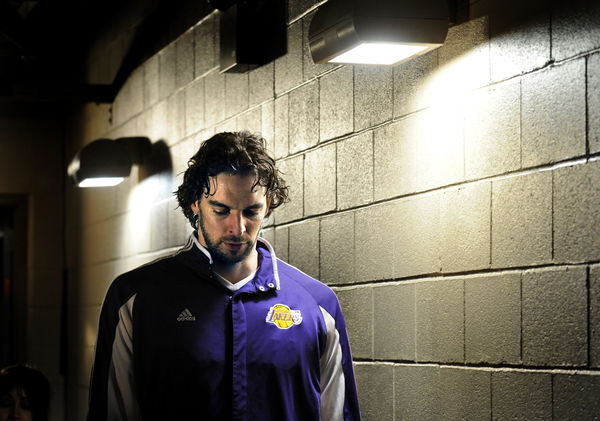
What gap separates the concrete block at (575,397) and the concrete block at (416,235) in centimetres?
61

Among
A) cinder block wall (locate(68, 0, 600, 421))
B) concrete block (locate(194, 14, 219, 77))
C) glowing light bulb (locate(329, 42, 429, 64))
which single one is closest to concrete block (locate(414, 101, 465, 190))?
cinder block wall (locate(68, 0, 600, 421))

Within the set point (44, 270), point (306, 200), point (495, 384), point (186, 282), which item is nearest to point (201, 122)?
point (306, 200)

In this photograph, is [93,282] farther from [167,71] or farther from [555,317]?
[555,317]

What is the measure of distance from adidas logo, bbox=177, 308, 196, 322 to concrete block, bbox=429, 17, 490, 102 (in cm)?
92

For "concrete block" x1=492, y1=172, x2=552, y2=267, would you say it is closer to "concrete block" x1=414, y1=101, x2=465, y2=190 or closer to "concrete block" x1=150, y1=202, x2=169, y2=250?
"concrete block" x1=414, y1=101, x2=465, y2=190

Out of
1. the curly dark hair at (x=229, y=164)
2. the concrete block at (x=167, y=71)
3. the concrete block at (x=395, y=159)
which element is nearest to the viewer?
the curly dark hair at (x=229, y=164)

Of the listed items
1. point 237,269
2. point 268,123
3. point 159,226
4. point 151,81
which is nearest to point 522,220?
point 237,269

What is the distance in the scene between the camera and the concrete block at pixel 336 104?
334 centimetres

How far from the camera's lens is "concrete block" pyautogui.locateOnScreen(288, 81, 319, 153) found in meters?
3.59

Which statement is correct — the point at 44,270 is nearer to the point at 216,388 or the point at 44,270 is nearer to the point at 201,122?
the point at 201,122

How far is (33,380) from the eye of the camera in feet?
13.7

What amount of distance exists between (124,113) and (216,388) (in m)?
3.77

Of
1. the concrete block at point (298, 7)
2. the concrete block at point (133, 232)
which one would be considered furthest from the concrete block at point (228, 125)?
the concrete block at point (133, 232)

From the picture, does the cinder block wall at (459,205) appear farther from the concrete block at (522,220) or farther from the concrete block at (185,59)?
the concrete block at (185,59)
